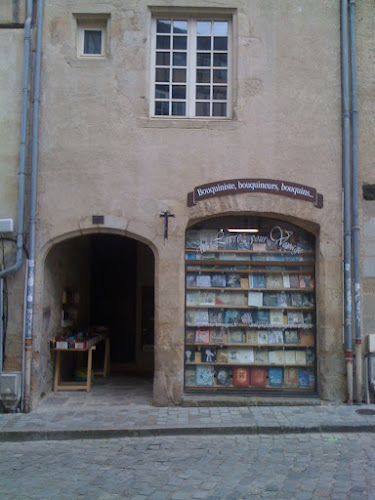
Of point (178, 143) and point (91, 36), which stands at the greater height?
point (91, 36)

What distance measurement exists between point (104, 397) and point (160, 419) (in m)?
1.56

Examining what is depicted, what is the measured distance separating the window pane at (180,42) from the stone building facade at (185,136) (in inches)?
1.4

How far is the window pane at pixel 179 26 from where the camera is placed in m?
8.15

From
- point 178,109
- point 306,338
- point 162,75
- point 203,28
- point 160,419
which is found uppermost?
point 203,28

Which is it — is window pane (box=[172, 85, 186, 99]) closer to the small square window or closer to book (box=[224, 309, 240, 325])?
the small square window

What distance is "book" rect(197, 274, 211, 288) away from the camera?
8000 mm

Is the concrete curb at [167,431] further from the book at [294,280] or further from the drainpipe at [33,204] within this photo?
the book at [294,280]

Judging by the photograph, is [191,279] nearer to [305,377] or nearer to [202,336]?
[202,336]

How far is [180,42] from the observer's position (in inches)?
320

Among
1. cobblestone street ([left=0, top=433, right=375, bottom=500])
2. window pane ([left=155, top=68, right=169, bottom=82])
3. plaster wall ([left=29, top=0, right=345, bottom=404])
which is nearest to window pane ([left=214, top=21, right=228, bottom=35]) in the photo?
plaster wall ([left=29, top=0, right=345, bottom=404])

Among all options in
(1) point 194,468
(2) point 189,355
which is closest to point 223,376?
(2) point 189,355

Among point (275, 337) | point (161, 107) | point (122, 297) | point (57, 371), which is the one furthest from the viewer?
point (122, 297)

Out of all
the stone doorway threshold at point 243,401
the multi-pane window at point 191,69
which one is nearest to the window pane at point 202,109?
the multi-pane window at point 191,69

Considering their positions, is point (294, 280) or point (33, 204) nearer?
point (33, 204)
